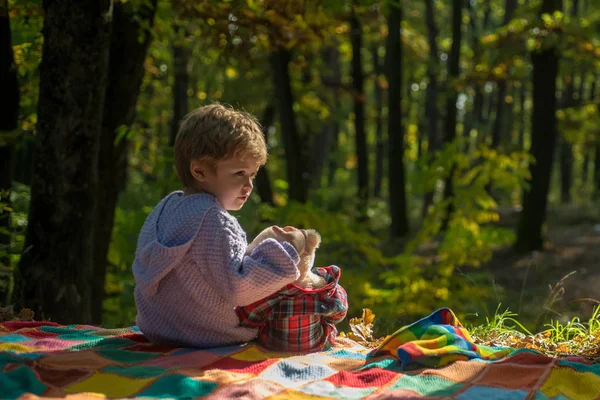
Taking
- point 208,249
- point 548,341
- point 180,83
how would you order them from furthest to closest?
point 180,83 → point 548,341 → point 208,249

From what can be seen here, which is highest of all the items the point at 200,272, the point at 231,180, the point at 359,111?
the point at 359,111

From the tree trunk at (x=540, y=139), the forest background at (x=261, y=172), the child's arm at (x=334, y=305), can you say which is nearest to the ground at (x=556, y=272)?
the forest background at (x=261, y=172)

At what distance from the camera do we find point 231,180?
12.5 ft

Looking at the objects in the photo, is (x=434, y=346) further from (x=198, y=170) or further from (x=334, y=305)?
(x=198, y=170)

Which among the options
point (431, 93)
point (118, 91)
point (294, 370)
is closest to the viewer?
point (294, 370)

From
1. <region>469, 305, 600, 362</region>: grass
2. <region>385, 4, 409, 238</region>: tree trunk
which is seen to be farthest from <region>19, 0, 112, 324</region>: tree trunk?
<region>385, 4, 409, 238</region>: tree trunk

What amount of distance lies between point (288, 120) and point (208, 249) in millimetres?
8842

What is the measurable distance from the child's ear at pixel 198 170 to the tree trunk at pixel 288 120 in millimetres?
8411

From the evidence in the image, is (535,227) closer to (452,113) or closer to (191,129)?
(452,113)

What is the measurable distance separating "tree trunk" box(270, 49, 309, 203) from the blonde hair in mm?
8308

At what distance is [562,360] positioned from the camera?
368 centimetres

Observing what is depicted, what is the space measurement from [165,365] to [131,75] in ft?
12.2

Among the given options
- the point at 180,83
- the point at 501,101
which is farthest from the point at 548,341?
the point at 501,101

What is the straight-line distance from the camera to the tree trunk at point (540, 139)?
13.1m
